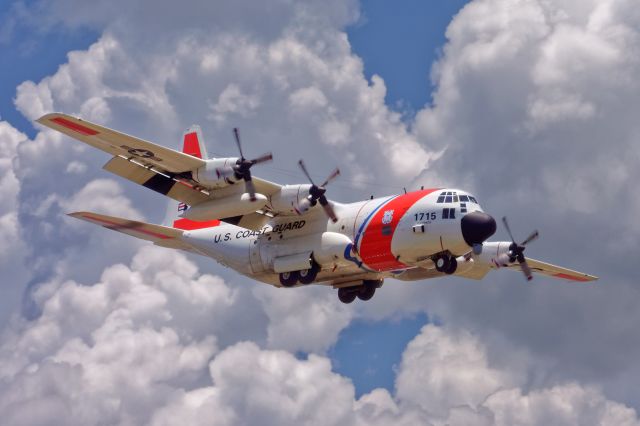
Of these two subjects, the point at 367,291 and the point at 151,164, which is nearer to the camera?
the point at 151,164

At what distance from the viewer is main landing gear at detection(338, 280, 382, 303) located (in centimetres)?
5162

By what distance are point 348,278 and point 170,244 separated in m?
8.32

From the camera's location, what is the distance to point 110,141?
1806 inches

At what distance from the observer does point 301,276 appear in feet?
160

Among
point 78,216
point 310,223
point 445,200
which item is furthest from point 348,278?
point 78,216

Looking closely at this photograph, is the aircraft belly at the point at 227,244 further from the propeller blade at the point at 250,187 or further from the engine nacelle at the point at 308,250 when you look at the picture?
the propeller blade at the point at 250,187

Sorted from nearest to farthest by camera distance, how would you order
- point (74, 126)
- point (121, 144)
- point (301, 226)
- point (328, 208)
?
1. point (74, 126)
2. point (121, 144)
3. point (328, 208)
4. point (301, 226)

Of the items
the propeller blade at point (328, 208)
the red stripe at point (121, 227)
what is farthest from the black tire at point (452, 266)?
the red stripe at point (121, 227)

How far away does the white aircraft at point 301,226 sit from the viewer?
45781 mm

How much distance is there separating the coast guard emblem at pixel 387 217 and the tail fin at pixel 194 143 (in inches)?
443

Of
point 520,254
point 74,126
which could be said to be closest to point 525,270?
point 520,254

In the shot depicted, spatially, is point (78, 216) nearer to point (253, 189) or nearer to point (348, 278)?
point (253, 189)

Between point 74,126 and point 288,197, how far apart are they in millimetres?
8947

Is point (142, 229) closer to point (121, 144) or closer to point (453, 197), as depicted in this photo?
point (121, 144)
